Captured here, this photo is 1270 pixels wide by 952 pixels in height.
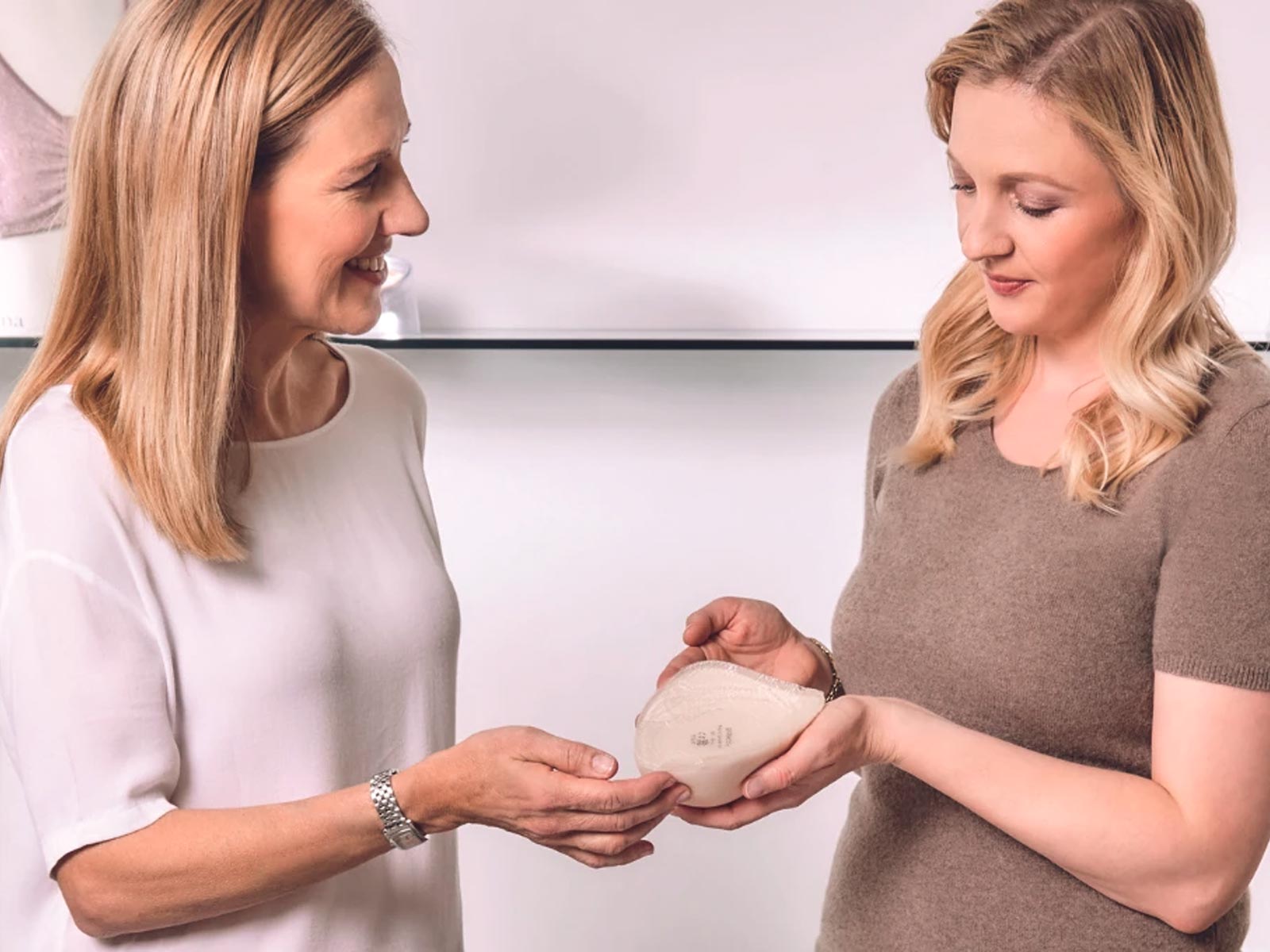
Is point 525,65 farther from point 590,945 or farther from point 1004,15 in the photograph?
point 590,945

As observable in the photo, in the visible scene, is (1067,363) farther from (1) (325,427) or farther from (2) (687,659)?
(1) (325,427)

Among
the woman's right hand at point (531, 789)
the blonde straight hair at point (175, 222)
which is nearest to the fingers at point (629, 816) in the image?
the woman's right hand at point (531, 789)

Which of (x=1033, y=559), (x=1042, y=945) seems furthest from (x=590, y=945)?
(x=1033, y=559)

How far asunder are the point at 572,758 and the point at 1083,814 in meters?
0.42

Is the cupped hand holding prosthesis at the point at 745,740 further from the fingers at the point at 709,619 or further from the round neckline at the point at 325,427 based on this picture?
the round neckline at the point at 325,427

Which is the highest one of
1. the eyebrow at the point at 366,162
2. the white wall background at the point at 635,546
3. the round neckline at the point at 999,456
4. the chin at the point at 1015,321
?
the eyebrow at the point at 366,162

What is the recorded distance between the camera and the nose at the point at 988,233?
120 centimetres

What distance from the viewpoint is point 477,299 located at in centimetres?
214

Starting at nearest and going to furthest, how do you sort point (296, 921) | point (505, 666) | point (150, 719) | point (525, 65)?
1. point (150, 719)
2. point (296, 921)
3. point (525, 65)
4. point (505, 666)

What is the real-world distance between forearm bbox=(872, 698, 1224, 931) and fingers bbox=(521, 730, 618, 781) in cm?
26

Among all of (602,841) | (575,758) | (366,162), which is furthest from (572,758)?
(366,162)

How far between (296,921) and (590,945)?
51.3 inches

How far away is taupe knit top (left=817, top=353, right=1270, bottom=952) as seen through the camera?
1070 millimetres

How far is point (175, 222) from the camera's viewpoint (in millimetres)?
1132
